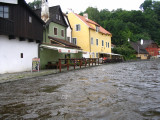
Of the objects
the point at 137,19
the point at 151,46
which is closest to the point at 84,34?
the point at 137,19

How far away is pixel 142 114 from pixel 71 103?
2.03 meters

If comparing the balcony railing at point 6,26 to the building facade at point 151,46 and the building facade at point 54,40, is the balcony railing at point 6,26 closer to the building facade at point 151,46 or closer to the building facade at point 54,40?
the building facade at point 54,40

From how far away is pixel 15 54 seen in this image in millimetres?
16531

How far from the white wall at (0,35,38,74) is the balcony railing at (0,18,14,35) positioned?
0.72 meters

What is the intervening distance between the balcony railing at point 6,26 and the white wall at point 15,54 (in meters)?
0.72

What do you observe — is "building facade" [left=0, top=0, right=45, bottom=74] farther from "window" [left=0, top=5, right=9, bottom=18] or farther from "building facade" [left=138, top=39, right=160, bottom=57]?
"building facade" [left=138, top=39, right=160, bottom=57]

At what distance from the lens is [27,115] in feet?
14.1

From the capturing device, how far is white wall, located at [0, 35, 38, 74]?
50.1 feet

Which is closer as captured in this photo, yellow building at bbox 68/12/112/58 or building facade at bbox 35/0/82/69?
building facade at bbox 35/0/82/69

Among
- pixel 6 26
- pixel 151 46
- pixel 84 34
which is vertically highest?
pixel 151 46

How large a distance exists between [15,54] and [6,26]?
2826 mm

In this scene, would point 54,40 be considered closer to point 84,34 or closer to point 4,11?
point 4,11

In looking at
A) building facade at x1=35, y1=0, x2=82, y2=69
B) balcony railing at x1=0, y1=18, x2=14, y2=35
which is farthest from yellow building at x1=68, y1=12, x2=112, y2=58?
balcony railing at x1=0, y1=18, x2=14, y2=35

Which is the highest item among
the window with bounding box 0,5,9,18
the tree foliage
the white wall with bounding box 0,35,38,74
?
the tree foliage
